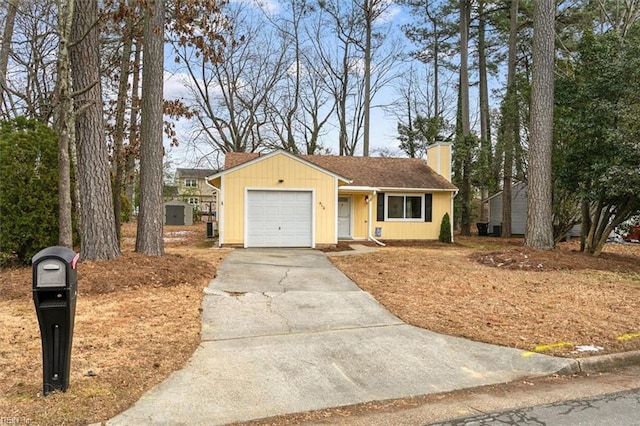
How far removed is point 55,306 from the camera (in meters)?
3.24

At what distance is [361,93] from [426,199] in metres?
14.6

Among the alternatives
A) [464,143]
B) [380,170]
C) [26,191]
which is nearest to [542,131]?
[380,170]

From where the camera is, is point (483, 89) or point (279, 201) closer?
point (279, 201)

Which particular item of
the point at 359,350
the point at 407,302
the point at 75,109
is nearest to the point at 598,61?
the point at 407,302

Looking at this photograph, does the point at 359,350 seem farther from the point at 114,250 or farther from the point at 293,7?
the point at 293,7

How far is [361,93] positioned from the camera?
30703 millimetres

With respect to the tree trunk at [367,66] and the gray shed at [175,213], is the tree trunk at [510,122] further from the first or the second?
the gray shed at [175,213]

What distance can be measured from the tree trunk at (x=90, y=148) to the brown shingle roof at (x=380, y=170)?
361 inches

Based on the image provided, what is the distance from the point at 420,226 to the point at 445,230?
41.6 inches

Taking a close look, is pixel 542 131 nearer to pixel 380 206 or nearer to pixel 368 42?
pixel 380 206

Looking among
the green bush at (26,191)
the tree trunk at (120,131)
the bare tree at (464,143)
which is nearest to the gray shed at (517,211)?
the bare tree at (464,143)

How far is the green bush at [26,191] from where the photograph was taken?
9.21 meters

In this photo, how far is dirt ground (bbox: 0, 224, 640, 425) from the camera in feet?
11.7

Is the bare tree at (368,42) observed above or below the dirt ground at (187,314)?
above
